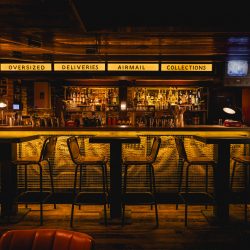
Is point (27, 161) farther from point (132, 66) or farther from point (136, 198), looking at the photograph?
point (132, 66)

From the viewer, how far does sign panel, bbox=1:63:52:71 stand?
7484mm

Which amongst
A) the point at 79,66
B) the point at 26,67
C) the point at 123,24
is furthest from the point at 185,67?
the point at 26,67

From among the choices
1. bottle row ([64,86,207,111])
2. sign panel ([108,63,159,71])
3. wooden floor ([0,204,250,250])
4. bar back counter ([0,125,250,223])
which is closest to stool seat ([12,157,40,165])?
wooden floor ([0,204,250,250])

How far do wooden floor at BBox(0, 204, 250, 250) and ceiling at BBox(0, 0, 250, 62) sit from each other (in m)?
2.50

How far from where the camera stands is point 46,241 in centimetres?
162

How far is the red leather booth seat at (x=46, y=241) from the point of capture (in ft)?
5.25

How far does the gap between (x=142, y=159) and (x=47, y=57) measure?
3.73 metres

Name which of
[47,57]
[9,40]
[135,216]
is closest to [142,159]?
[135,216]

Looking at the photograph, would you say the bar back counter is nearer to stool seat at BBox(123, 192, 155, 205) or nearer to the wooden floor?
stool seat at BBox(123, 192, 155, 205)

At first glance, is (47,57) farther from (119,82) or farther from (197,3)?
(197,3)

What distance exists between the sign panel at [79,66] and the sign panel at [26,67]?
0.20 meters

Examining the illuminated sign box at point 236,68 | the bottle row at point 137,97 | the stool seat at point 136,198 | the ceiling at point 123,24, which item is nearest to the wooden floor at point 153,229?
the stool seat at point 136,198

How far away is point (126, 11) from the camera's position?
15.8 ft

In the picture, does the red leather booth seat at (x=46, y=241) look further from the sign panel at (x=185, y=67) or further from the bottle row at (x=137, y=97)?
the bottle row at (x=137, y=97)
